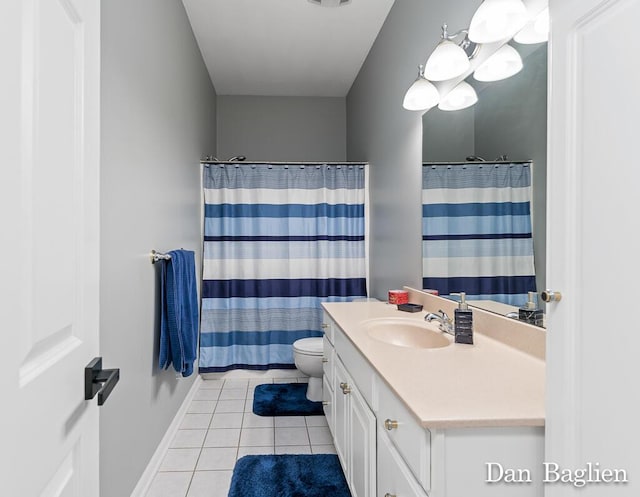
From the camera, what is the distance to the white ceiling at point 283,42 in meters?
2.65

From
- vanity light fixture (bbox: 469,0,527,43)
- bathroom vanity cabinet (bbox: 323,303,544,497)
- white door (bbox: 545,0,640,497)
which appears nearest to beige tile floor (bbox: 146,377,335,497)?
bathroom vanity cabinet (bbox: 323,303,544,497)

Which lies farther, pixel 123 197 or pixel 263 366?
pixel 263 366

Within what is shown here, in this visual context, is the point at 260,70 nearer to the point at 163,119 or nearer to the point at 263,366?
the point at 163,119

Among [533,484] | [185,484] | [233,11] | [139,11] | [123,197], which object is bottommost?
[185,484]

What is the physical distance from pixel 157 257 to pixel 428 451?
1.60m

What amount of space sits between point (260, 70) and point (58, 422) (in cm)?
347

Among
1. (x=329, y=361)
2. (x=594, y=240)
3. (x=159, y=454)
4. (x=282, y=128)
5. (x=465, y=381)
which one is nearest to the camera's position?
(x=594, y=240)

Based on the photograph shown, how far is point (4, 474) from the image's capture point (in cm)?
53

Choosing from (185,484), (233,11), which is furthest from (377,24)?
(185,484)

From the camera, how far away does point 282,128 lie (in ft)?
13.7

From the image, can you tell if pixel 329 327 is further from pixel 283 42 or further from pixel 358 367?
pixel 283 42

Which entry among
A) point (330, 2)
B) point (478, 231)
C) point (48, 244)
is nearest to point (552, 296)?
point (48, 244)

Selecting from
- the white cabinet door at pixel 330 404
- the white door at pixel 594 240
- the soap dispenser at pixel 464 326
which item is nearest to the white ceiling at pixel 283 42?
the soap dispenser at pixel 464 326

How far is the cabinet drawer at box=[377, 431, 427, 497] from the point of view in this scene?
965 millimetres
